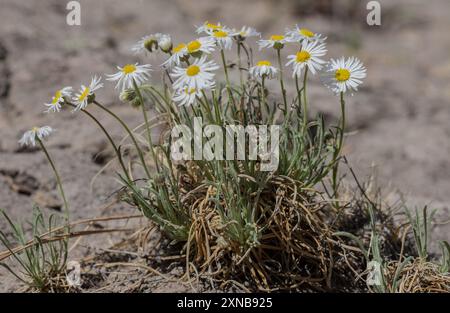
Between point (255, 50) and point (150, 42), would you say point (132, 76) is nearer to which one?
point (150, 42)

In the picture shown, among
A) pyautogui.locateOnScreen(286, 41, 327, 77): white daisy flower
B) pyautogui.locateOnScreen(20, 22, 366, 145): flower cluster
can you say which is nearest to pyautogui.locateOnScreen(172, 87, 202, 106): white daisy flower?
pyautogui.locateOnScreen(20, 22, 366, 145): flower cluster

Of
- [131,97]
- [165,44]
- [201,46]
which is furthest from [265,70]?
[131,97]

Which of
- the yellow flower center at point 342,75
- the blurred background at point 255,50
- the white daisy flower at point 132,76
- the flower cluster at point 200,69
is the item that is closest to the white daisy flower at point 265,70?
the flower cluster at point 200,69

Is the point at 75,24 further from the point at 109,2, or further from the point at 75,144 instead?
the point at 75,144

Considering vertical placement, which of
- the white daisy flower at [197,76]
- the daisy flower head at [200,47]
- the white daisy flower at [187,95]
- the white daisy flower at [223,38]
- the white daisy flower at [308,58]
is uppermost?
the white daisy flower at [223,38]

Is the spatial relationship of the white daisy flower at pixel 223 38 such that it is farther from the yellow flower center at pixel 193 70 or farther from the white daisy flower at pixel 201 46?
the yellow flower center at pixel 193 70

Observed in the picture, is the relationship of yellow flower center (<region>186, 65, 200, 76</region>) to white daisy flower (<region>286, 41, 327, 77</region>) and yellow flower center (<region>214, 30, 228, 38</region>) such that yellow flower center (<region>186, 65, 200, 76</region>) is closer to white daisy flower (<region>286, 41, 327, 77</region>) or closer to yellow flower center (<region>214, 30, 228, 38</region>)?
yellow flower center (<region>214, 30, 228, 38</region>)
